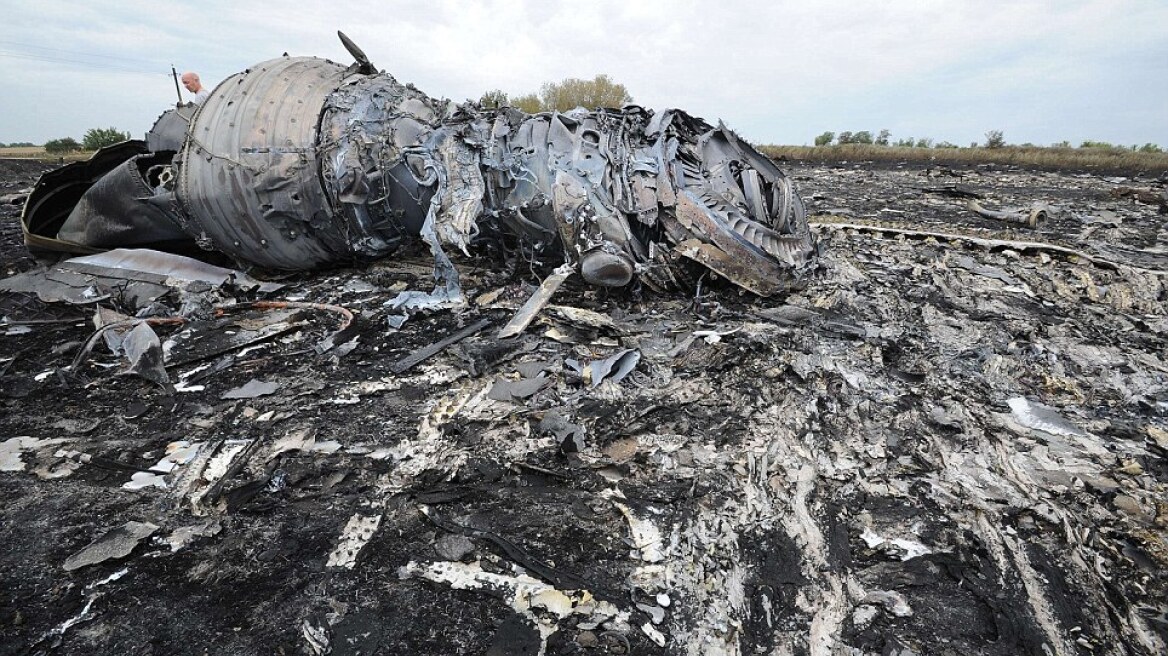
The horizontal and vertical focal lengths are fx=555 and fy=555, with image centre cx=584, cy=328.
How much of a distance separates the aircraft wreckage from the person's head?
1.00 m

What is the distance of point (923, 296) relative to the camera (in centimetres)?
453

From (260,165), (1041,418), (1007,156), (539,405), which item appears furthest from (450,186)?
(1007,156)

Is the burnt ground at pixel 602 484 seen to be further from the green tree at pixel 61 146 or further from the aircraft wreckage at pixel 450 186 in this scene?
the green tree at pixel 61 146

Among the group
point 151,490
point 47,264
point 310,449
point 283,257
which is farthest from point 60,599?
point 47,264

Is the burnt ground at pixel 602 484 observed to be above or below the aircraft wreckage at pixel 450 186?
below

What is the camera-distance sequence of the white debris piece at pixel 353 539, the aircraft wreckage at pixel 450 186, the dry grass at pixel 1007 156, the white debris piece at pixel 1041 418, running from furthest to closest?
1. the dry grass at pixel 1007 156
2. the aircraft wreckage at pixel 450 186
3. the white debris piece at pixel 1041 418
4. the white debris piece at pixel 353 539

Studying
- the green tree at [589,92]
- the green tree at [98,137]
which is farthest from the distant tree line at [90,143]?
the green tree at [589,92]

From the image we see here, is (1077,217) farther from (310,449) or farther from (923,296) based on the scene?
(310,449)

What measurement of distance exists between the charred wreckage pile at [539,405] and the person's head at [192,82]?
38 cm

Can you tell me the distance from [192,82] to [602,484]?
5527 millimetres

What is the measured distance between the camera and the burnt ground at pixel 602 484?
1819 millimetres

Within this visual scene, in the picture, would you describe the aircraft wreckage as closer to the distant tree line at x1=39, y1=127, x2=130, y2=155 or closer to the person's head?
the person's head

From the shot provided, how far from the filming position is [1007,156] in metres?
15.5

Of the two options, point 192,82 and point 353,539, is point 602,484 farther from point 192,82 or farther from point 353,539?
point 192,82
